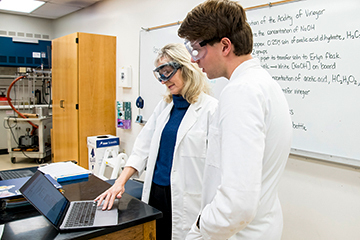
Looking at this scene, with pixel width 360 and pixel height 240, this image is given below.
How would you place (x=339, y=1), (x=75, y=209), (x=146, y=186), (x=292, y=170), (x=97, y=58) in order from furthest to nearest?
(x=97, y=58) < (x=292, y=170) < (x=339, y=1) < (x=146, y=186) < (x=75, y=209)

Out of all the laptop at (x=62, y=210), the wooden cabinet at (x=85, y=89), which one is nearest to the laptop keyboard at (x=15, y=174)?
the laptop at (x=62, y=210)

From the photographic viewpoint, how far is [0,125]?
5.30 m

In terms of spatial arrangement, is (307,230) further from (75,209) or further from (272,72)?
(75,209)

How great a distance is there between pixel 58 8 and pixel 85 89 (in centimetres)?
205

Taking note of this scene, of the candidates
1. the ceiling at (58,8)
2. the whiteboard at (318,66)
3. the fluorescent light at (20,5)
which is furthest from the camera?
the fluorescent light at (20,5)

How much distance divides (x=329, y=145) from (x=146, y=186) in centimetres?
115

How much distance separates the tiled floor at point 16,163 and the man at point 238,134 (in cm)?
460

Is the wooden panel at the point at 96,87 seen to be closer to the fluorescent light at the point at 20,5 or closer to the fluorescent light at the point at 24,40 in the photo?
the fluorescent light at the point at 20,5

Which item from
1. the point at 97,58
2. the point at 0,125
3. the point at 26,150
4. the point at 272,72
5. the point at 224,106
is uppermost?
the point at 97,58

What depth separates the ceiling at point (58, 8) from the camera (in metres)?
4.50

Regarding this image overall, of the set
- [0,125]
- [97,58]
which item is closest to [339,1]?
[97,58]

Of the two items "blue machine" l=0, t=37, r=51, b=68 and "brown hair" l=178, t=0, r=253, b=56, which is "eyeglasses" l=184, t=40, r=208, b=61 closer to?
"brown hair" l=178, t=0, r=253, b=56

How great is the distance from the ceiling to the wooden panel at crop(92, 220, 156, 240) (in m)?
3.91

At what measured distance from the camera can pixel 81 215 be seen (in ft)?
3.78
